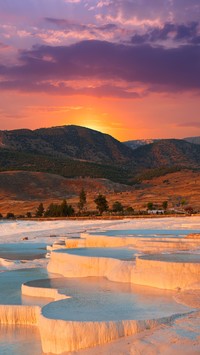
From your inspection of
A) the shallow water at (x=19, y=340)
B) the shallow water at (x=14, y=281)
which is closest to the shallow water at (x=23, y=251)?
the shallow water at (x=14, y=281)

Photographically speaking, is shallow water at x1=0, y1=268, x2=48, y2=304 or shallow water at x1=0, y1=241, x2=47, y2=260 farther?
shallow water at x1=0, y1=241, x2=47, y2=260

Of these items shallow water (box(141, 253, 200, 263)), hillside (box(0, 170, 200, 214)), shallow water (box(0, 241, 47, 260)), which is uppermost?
hillside (box(0, 170, 200, 214))

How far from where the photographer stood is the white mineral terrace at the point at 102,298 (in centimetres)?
1191

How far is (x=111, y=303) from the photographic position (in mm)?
14039

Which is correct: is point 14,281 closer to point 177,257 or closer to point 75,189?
point 177,257

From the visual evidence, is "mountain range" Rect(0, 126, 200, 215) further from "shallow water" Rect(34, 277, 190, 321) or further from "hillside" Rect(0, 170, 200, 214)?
"shallow water" Rect(34, 277, 190, 321)

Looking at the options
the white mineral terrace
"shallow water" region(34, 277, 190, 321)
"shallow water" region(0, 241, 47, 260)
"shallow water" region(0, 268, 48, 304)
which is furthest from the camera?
"shallow water" region(0, 241, 47, 260)

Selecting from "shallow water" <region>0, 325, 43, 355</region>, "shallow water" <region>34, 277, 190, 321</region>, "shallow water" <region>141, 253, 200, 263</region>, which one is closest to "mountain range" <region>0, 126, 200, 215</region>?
"shallow water" <region>141, 253, 200, 263</region>

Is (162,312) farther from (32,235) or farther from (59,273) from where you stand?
(32,235)

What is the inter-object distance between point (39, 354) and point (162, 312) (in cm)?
280

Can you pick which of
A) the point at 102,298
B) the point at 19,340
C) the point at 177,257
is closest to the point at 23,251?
the point at 177,257

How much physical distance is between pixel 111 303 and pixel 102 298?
2.68ft

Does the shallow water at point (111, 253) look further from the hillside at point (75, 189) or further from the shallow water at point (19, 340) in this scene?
the hillside at point (75, 189)

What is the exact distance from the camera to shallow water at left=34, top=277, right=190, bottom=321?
500 inches
